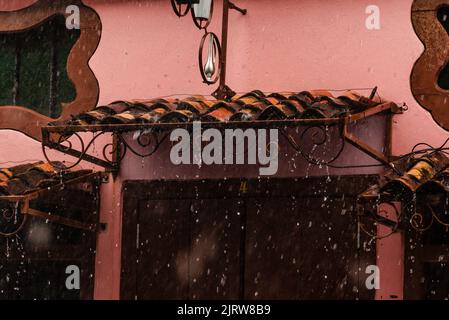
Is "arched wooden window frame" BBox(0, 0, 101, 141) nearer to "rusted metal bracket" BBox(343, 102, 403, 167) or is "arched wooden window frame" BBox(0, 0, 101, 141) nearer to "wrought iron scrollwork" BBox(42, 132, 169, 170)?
"wrought iron scrollwork" BBox(42, 132, 169, 170)

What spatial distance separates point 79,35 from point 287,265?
370cm

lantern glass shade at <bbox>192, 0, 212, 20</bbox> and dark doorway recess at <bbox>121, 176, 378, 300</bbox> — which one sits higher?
lantern glass shade at <bbox>192, 0, 212, 20</bbox>

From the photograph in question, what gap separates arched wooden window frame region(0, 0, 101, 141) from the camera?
13633 mm

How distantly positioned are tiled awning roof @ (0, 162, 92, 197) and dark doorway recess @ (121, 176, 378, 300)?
77 centimetres

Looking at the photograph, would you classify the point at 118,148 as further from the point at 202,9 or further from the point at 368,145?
the point at 368,145

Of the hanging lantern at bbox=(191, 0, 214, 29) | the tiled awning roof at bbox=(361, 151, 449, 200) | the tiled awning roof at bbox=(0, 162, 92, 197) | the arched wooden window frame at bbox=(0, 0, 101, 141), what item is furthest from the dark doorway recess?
the hanging lantern at bbox=(191, 0, 214, 29)

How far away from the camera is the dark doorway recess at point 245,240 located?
1221cm

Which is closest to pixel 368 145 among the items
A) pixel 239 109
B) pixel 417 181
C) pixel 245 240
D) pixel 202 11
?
pixel 417 181

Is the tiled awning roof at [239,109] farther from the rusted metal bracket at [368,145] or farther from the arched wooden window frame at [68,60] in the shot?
the arched wooden window frame at [68,60]

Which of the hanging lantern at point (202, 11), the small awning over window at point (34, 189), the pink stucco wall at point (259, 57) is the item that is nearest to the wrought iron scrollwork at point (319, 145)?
the pink stucco wall at point (259, 57)

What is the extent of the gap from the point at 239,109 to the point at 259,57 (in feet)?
5.19

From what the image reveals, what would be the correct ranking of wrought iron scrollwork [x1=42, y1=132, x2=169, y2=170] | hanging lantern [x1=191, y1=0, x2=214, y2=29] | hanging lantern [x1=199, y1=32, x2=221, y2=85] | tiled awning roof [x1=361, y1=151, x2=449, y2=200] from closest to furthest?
tiled awning roof [x1=361, y1=151, x2=449, y2=200] < hanging lantern [x1=191, y1=0, x2=214, y2=29] < hanging lantern [x1=199, y1=32, x2=221, y2=85] < wrought iron scrollwork [x1=42, y1=132, x2=169, y2=170]

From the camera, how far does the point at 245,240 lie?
497 inches

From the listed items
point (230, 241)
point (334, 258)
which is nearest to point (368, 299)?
point (334, 258)
